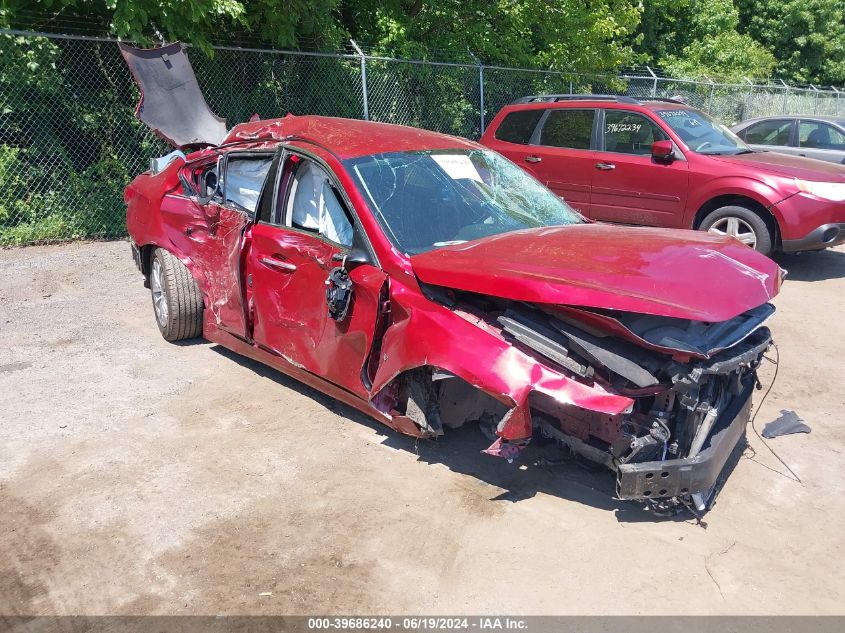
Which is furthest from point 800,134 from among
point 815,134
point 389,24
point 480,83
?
point 389,24

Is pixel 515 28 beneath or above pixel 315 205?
above

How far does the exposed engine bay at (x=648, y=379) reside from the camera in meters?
3.11

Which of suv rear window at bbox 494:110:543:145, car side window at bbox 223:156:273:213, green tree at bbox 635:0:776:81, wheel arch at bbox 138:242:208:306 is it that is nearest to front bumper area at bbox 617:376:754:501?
car side window at bbox 223:156:273:213

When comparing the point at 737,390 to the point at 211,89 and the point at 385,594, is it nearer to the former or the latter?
the point at 385,594

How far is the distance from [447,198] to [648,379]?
180 centimetres

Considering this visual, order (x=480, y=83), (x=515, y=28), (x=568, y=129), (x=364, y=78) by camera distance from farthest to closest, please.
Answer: (x=515, y=28)
(x=480, y=83)
(x=364, y=78)
(x=568, y=129)

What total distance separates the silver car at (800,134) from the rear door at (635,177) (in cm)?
456

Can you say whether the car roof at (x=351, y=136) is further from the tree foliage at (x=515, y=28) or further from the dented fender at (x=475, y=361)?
the tree foliage at (x=515, y=28)

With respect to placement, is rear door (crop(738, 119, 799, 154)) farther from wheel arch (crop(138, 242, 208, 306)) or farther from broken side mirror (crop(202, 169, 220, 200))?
wheel arch (crop(138, 242, 208, 306))

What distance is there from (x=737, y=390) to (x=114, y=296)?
597 cm

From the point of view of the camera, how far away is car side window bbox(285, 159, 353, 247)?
4159 mm

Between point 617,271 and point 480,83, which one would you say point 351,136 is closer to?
point 617,271

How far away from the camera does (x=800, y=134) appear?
12297 millimetres

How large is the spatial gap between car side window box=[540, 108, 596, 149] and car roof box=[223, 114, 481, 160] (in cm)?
457
